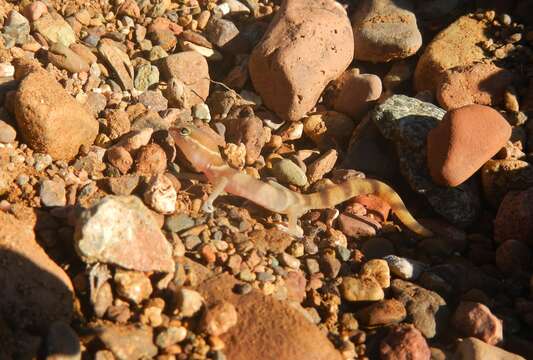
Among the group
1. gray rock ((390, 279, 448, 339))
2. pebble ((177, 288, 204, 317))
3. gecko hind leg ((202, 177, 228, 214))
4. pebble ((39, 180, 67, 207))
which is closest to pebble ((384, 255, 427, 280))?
gray rock ((390, 279, 448, 339))

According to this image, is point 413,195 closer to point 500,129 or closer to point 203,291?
point 500,129

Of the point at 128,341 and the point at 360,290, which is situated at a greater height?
the point at 128,341

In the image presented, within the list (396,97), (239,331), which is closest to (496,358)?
(239,331)

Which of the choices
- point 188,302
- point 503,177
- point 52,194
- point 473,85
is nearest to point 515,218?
point 503,177

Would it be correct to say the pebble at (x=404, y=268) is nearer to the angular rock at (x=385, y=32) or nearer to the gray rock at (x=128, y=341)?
the gray rock at (x=128, y=341)

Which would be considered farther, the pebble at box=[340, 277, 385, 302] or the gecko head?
the gecko head

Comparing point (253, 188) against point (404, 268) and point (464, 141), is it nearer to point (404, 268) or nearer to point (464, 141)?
point (404, 268)

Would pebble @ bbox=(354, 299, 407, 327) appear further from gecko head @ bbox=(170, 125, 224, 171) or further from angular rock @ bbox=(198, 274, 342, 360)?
gecko head @ bbox=(170, 125, 224, 171)
